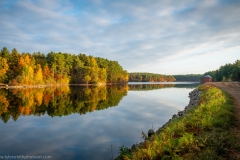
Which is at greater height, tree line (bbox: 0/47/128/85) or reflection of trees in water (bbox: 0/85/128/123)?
tree line (bbox: 0/47/128/85)

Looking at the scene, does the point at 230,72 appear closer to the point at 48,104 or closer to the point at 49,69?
the point at 49,69

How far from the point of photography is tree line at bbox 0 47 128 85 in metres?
71.9

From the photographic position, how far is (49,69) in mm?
90688

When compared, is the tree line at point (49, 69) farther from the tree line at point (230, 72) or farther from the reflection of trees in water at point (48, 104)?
the tree line at point (230, 72)

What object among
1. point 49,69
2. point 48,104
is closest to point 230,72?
point 49,69

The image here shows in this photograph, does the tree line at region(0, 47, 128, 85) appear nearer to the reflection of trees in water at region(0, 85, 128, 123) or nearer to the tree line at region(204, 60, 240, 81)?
the reflection of trees in water at region(0, 85, 128, 123)

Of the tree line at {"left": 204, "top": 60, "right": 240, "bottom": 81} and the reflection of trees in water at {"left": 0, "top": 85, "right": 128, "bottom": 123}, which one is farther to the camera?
the tree line at {"left": 204, "top": 60, "right": 240, "bottom": 81}

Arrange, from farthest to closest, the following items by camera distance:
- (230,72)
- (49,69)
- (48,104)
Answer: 1. (230,72)
2. (49,69)
3. (48,104)

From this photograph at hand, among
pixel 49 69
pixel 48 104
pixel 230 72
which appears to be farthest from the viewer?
pixel 230 72

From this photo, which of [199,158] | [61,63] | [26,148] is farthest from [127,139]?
[61,63]

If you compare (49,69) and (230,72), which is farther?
(230,72)

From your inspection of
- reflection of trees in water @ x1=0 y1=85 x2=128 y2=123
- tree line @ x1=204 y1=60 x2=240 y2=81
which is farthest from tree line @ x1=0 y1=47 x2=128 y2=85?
tree line @ x1=204 y1=60 x2=240 y2=81

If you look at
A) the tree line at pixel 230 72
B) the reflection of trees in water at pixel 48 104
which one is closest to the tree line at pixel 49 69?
the reflection of trees in water at pixel 48 104

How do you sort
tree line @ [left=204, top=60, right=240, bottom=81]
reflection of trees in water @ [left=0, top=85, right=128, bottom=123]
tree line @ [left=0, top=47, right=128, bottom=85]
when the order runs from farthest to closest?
tree line @ [left=204, top=60, right=240, bottom=81] < tree line @ [left=0, top=47, right=128, bottom=85] < reflection of trees in water @ [left=0, top=85, right=128, bottom=123]
